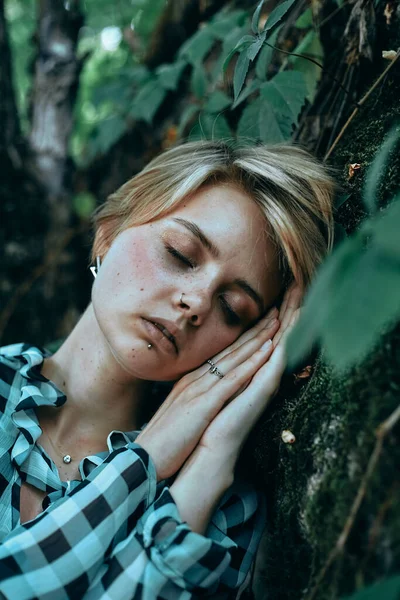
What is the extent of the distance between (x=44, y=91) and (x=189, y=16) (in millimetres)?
1049

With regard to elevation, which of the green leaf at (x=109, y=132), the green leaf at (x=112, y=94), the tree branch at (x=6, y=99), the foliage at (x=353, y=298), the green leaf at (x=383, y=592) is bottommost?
the green leaf at (x=383, y=592)

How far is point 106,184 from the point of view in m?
3.65

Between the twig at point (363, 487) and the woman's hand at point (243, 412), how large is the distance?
54cm

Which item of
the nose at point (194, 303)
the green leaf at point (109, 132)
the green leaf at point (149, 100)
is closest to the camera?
the nose at point (194, 303)

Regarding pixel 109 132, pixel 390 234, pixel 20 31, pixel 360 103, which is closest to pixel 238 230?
pixel 360 103

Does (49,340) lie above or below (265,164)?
below

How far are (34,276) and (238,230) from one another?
174cm

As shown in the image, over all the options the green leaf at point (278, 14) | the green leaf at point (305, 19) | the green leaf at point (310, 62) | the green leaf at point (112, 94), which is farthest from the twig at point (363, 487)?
the green leaf at point (112, 94)

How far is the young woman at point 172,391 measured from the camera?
145cm

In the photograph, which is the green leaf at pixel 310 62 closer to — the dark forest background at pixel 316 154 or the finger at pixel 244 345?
the dark forest background at pixel 316 154

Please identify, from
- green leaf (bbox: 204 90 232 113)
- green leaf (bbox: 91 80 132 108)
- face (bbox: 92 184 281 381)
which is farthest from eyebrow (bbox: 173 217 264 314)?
green leaf (bbox: 91 80 132 108)

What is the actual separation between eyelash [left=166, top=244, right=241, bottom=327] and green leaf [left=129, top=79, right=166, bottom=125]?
1.47 metres

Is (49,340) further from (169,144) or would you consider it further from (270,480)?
(270,480)

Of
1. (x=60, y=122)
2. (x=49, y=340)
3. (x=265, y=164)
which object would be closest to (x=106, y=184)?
(x=60, y=122)
